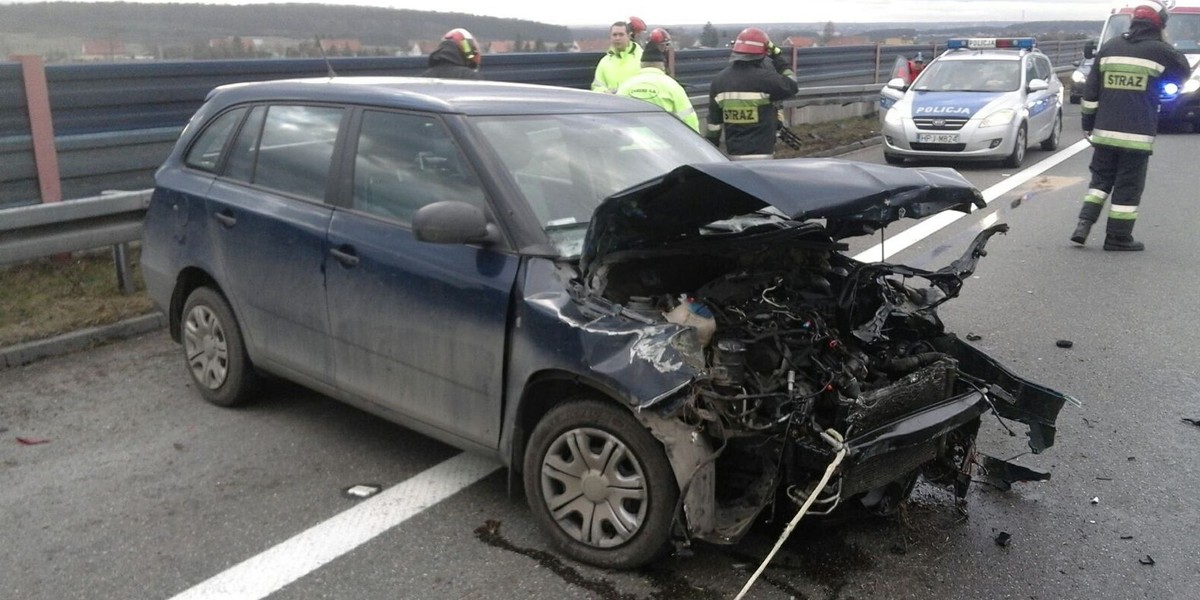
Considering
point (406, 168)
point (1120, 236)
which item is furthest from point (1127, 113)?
point (406, 168)

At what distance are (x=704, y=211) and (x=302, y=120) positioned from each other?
2.02m

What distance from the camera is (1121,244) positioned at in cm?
901

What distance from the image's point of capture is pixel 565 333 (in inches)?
139

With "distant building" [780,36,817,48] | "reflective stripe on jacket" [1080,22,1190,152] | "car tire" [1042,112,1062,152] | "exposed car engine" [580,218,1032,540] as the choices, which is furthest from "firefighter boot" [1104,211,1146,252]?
"distant building" [780,36,817,48]

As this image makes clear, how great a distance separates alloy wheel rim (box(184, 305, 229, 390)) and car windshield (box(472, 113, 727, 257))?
72.6 inches

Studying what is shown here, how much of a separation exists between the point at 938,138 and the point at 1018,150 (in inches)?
50.5

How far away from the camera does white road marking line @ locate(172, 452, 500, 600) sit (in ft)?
11.4

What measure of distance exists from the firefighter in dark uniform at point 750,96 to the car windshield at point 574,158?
4.14 metres

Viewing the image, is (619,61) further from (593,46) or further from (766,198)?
(766,198)

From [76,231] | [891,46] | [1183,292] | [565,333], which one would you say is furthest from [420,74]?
[891,46]

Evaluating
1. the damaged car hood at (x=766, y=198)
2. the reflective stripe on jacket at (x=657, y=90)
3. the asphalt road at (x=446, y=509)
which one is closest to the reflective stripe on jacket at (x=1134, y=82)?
the asphalt road at (x=446, y=509)

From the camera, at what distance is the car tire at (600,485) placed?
3.39 m

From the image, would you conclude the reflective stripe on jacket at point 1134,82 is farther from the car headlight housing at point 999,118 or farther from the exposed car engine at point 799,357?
the exposed car engine at point 799,357

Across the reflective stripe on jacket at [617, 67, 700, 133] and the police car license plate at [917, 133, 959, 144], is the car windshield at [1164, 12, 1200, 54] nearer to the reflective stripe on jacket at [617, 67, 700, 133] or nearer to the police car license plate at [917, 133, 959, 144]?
the police car license plate at [917, 133, 959, 144]
